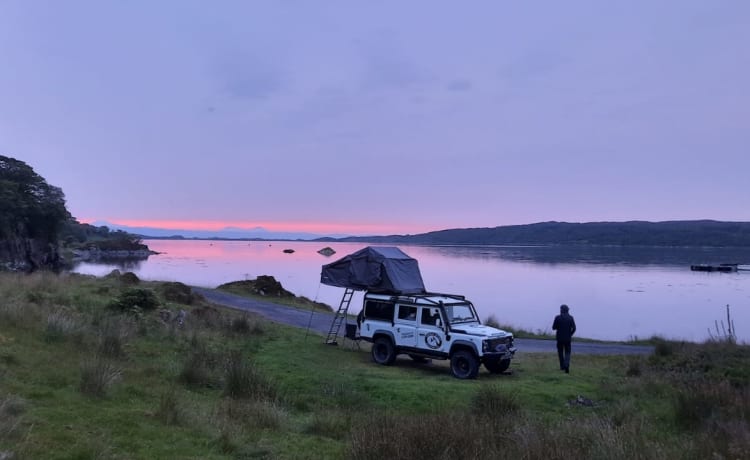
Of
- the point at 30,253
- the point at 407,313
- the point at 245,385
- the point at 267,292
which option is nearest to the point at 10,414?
the point at 245,385

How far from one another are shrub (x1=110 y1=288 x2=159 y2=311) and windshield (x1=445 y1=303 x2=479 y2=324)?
948 centimetres

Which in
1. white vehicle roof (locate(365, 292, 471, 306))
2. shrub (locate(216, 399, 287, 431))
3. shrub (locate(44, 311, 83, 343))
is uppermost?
white vehicle roof (locate(365, 292, 471, 306))

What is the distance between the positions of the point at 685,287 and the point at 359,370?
174ft

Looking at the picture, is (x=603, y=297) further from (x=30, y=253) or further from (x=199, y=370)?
(x=30, y=253)

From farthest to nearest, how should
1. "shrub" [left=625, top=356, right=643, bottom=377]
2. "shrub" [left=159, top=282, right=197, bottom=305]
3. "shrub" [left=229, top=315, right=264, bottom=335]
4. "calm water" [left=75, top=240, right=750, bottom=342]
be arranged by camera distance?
"calm water" [left=75, top=240, right=750, bottom=342] < "shrub" [left=159, top=282, right=197, bottom=305] < "shrub" [left=229, top=315, right=264, bottom=335] < "shrub" [left=625, top=356, right=643, bottom=377]

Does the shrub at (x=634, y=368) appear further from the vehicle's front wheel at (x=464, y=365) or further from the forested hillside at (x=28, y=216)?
the forested hillside at (x=28, y=216)

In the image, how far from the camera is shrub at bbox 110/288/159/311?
1711 centimetres

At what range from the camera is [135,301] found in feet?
58.6

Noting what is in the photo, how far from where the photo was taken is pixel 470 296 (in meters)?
46.8

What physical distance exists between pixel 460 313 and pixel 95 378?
10454 mm

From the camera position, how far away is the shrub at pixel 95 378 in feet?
25.4

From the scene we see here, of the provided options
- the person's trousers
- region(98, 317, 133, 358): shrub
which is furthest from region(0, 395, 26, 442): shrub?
the person's trousers

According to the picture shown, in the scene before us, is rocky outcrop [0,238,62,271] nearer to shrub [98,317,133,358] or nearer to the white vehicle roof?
shrub [98,317,133,358]

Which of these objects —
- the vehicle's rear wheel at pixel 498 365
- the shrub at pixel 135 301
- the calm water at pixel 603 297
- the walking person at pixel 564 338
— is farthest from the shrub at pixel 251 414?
the calm water at pixel 603 297
